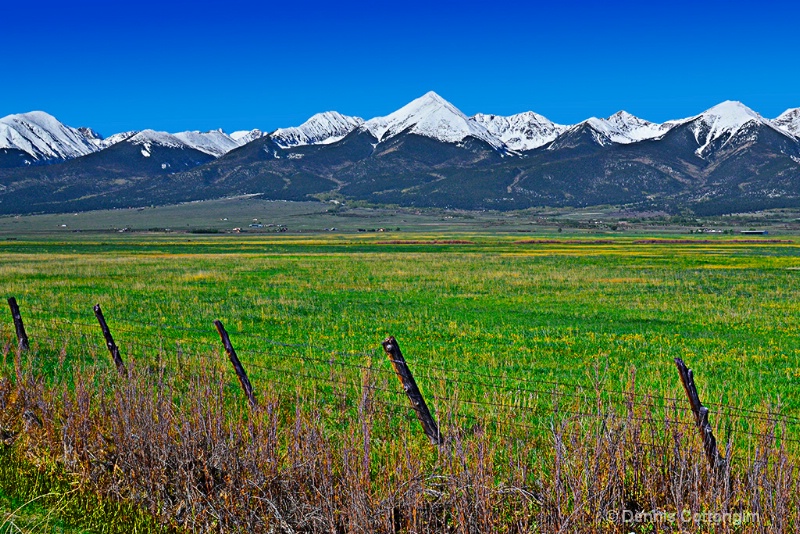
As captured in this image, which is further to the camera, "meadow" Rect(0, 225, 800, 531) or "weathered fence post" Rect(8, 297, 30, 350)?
"weathered fence post" Rect(8, 297, 30, 350)

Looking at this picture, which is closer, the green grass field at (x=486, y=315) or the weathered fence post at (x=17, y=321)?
the weathered fence post at (x=17, y=321)

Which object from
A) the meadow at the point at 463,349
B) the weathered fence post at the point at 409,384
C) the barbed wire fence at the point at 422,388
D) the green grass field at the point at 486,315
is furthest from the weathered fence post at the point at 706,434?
the weathered fence post at the point at 409,384

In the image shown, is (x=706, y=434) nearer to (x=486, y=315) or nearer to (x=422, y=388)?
(x=422, y=388)

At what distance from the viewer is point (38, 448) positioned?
329 inches

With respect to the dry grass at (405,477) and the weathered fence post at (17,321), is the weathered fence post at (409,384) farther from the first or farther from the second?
the weathered fence post at (17,321)

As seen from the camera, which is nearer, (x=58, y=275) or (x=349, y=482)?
(x=349, y=482)

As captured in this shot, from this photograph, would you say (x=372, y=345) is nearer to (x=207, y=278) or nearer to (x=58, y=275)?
(x=207, y=278)

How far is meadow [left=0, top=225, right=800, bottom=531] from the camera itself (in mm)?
6836

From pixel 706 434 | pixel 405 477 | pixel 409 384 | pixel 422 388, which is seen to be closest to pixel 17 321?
pixel 422 388

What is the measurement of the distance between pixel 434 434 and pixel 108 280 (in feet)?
129

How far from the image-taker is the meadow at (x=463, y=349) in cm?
684

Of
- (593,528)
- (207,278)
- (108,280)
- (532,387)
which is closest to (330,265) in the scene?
(207,278)

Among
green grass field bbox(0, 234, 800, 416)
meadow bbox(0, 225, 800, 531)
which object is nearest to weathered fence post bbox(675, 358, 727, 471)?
meadow bbox(0, 225, 800, 531)

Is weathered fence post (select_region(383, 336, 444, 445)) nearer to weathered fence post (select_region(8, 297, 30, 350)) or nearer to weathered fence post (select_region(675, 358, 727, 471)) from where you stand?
weathered fence post (select_region(675, 358, 727, 471))
